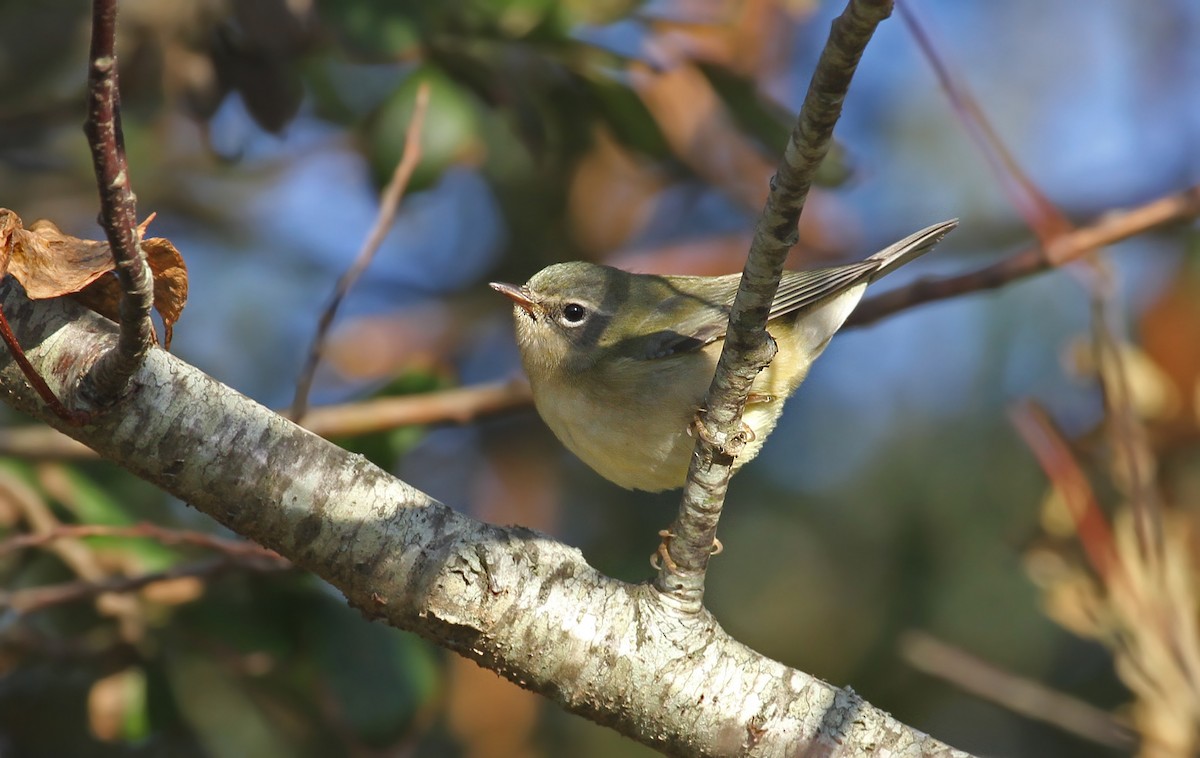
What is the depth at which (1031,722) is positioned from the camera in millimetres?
5582

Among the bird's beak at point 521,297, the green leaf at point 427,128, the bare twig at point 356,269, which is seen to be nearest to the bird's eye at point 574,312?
the bird's beak at point 521,297

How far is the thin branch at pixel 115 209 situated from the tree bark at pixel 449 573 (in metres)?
0.10

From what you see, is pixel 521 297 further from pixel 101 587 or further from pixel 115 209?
pixel 115 209

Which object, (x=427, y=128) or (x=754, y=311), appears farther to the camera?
(x=427, y=128)

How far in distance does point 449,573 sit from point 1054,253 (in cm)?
227

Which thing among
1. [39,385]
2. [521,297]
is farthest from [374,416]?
[39,385]

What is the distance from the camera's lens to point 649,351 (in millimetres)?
3572

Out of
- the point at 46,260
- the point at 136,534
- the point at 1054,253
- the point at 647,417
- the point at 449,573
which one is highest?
the point at 1054,253

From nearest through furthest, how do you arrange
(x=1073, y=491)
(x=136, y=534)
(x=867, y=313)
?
(x=136, y=534), (x=1073, y=491), (x=867, y=313)

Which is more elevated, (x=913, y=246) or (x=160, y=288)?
(x=913, y=246)

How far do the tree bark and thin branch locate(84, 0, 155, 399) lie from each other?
3.9 inches

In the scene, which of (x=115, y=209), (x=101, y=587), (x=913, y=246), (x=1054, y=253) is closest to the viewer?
(x=115, y=209)

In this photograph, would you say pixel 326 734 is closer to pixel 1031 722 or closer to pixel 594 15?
pixel 594 15

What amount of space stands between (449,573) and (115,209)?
94 cm
